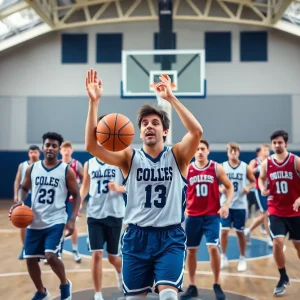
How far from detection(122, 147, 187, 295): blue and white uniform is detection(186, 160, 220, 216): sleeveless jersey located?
1882 millimetres

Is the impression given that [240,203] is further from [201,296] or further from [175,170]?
[175,170]

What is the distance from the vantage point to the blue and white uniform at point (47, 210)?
4039 millimetres

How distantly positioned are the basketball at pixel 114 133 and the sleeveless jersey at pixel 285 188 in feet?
8.56

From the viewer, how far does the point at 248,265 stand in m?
5.98

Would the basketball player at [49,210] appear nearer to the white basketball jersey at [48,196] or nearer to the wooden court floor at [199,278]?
the white basketball jersey at [48,196]

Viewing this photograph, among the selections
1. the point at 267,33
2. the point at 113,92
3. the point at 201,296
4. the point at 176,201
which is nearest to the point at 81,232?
the point at 201,296

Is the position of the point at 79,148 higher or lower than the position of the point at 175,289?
higher

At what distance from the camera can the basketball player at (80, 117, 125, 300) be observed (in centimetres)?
Result: 436

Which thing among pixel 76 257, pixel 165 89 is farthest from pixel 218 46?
pixel 165 89

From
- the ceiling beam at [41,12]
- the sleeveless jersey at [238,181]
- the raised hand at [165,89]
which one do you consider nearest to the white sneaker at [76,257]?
the sleeveless jersey at [238,181]

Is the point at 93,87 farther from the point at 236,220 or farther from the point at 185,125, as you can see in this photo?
the point at 236,220

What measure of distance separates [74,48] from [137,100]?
10.5 ft

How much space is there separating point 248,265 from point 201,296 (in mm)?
1686

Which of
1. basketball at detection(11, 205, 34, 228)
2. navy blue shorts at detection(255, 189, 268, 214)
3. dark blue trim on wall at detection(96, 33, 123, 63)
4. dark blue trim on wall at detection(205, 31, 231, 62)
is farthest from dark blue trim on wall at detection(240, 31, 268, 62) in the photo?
basketball at detection(11, 205, 34, 228)
